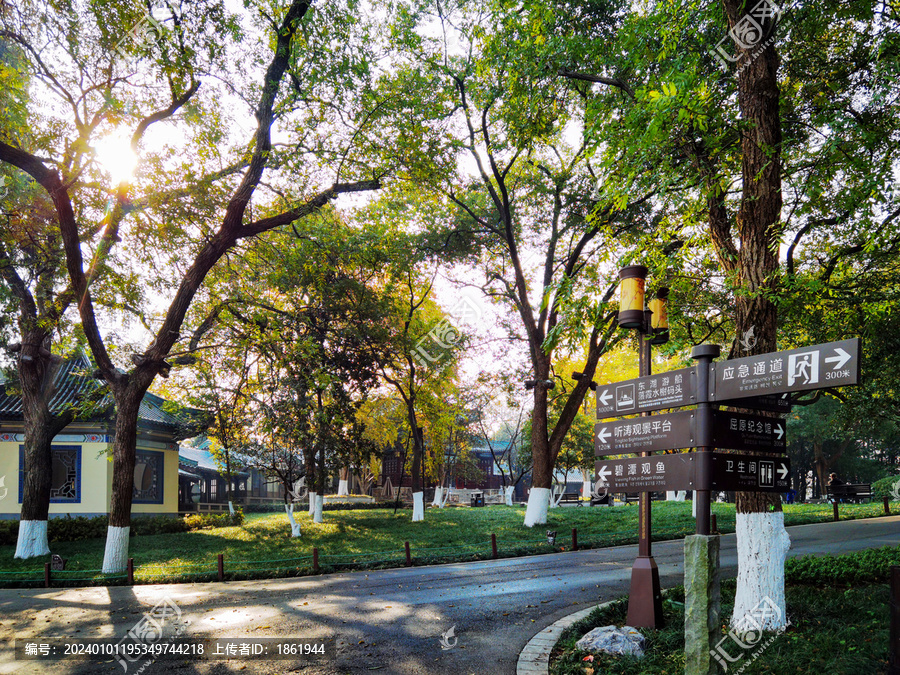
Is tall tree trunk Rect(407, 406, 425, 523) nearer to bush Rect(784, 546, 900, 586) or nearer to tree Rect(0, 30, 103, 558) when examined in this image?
tree Rect(0, 30, 103, 558)

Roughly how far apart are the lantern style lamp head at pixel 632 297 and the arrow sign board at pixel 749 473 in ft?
7.87

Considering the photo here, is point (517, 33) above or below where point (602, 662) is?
above

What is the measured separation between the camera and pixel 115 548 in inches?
550

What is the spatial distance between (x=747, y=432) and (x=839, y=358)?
1.36 m

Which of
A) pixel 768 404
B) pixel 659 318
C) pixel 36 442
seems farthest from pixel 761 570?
pixel 36 442

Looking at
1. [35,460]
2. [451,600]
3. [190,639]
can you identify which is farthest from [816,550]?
[35,460]

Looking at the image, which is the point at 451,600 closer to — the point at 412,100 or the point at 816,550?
the point at 816,550

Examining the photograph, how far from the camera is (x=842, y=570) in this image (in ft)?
28.8

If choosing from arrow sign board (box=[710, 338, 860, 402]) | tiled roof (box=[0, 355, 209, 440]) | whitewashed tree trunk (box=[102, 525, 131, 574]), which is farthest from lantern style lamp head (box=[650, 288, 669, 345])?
tiled roof (box=[0, 355, 209, 440])

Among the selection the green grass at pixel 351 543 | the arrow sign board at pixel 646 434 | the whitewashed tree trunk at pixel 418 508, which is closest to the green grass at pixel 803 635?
the arrow sign board at pixel 646 434

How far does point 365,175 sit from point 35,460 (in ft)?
43.4

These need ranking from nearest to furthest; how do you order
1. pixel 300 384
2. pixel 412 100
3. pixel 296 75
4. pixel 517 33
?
pixel 517 33 < pixel 296 75 < pixel 412 100 < pixel 300 384

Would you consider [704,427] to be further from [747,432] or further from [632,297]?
[632,297]

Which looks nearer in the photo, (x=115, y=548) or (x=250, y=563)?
(x=115, y=548)
